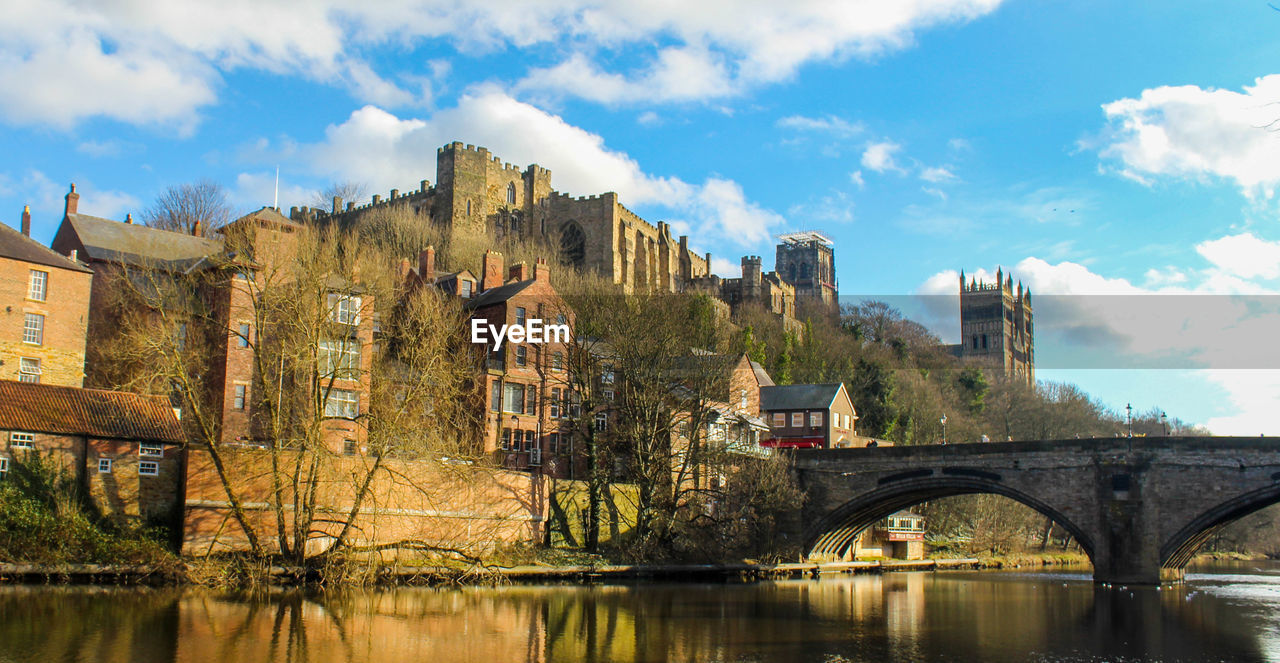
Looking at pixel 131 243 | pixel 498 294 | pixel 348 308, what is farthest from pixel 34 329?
pixel 498 294

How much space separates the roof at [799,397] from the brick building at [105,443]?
40.4 metres

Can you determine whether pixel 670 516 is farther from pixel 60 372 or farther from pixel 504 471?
pixel 60 372

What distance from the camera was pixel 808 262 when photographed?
484ft

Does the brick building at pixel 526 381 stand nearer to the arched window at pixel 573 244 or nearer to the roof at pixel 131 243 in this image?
the roof at pixel 131 243

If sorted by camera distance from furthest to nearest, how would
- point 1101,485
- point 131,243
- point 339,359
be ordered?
point 1101,485 → point 131,243 → point 339,359

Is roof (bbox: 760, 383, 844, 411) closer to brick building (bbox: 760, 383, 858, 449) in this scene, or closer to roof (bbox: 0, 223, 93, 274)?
brick building (bbox: 760, 383, 858, 449)

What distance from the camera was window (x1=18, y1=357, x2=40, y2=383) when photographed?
1508 inches

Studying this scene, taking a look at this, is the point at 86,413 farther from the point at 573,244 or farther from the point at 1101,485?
the point at 573,244

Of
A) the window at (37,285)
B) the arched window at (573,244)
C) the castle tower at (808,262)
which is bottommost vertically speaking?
the window at (37,285)

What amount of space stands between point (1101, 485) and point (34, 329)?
44.3 metres

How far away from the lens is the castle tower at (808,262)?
14529 cm

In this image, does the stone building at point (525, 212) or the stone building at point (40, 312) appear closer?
the stone building at point (40, 312)

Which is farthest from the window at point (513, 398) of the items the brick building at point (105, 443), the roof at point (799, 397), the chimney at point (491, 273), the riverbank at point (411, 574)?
the roof at point (799, 397)

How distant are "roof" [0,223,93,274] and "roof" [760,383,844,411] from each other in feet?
134
